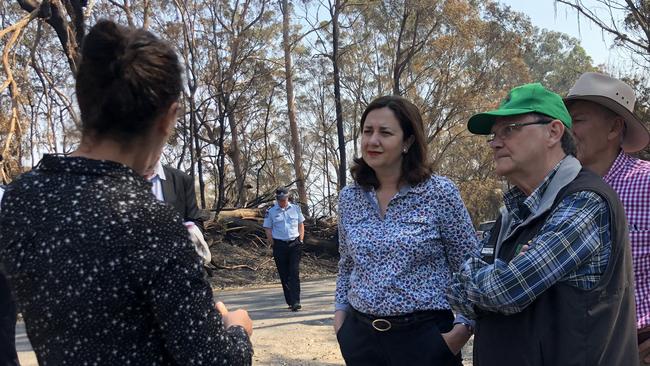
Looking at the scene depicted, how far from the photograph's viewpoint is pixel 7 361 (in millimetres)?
2639

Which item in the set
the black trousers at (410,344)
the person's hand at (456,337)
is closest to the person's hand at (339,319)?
the black trousers at (410,344)

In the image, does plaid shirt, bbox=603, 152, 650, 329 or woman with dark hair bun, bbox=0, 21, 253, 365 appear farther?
plaid shirt, bbox=603, 152, 650, 329

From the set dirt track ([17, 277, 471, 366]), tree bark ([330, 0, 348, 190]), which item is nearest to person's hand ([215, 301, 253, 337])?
dirt track ([17, 277, 471, 366])

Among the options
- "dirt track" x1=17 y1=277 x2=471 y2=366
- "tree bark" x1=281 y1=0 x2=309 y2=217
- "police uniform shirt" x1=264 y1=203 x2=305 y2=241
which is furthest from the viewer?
"tree bark" x1=281 y1=0 x2=309 y2=217

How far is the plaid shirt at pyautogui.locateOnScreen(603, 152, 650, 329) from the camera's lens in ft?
7.02

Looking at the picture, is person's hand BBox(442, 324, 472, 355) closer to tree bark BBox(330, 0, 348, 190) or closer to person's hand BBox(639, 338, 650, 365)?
person's hand BBox(639, 338, 650, 365)

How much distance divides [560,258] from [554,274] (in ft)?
0.16

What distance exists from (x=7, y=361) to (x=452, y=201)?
6.97ft

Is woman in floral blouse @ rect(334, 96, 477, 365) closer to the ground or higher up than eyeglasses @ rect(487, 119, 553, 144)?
closer to the ground

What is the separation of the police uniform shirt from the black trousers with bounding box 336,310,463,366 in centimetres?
654

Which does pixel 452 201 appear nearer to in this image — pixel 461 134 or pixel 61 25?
pixel 61 25

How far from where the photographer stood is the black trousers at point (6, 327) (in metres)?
2.63

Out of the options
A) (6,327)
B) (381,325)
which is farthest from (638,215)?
(6,327)

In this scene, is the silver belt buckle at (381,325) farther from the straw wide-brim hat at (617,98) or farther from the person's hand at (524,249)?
the straw wide-brim hat at (617,98)
